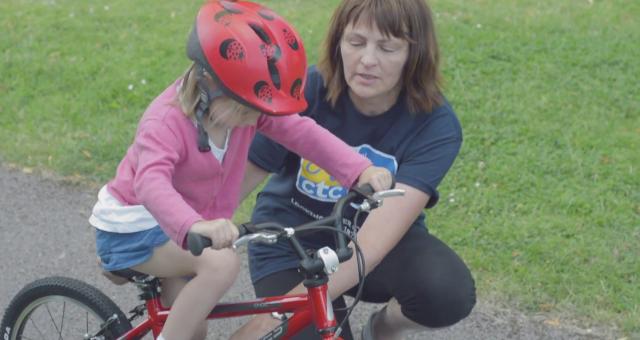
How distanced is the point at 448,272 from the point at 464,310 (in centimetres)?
14

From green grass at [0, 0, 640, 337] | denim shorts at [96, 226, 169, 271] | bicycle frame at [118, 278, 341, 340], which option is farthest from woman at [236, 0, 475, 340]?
Result: green grass at [0, 0, 640, 337]

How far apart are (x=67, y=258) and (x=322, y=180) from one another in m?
1.85

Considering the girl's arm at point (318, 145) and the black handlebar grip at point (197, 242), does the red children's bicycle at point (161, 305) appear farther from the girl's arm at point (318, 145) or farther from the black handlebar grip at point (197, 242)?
the girl's arm at point (318, 145)

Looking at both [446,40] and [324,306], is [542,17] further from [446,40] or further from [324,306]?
[324,306]

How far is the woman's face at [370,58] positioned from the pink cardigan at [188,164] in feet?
0.96

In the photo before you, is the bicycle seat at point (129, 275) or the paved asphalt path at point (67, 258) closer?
the bicycle seat at point (129, 275)

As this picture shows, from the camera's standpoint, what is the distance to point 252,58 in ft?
8.61

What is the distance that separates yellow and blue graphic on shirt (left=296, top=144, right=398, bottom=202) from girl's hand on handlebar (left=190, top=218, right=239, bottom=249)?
101cm

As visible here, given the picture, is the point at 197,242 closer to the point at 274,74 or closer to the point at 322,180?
the point at 274,74

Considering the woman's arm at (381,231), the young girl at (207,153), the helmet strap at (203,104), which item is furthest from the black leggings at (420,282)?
the helmet strap at (203,104)

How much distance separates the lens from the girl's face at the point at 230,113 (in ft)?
9.09

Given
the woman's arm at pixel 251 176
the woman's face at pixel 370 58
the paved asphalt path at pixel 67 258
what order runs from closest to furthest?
the woman's face at pixel 370 58
the woman's arm at pixel 251 176
the paved asphalt path at pixel 67 258

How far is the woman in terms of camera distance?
10.5 feet

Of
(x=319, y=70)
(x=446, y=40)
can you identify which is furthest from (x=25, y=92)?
(x=319, y=70)
